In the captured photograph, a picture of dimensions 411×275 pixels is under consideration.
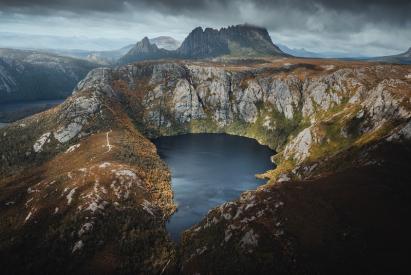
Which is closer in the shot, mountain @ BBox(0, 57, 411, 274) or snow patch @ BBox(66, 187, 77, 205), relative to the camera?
mountain @ BBox(0, 57, 411, 274)

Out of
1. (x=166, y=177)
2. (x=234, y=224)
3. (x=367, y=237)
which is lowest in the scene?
(x=166, y=177)

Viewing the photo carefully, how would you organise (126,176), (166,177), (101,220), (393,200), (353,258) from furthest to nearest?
1. (166,177)
2. (126,176)
3. (101,220)
4. (393,200)
5. (353,258)

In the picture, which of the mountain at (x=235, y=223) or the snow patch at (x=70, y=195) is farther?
the snow patch at (x=70, y=195)

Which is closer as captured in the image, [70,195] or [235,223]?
[235,223]

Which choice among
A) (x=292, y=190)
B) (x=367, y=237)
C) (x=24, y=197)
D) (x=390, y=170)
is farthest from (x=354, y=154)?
(x=24, y=197)

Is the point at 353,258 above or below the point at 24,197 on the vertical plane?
above

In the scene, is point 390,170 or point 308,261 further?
point 390,170

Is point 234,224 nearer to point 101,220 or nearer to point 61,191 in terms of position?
point 101,220

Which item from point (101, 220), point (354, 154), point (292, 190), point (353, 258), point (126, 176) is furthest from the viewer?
point (126, 176)

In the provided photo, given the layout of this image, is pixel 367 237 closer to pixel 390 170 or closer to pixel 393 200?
pixel 393 200

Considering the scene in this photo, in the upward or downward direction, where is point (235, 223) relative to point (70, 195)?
upward
